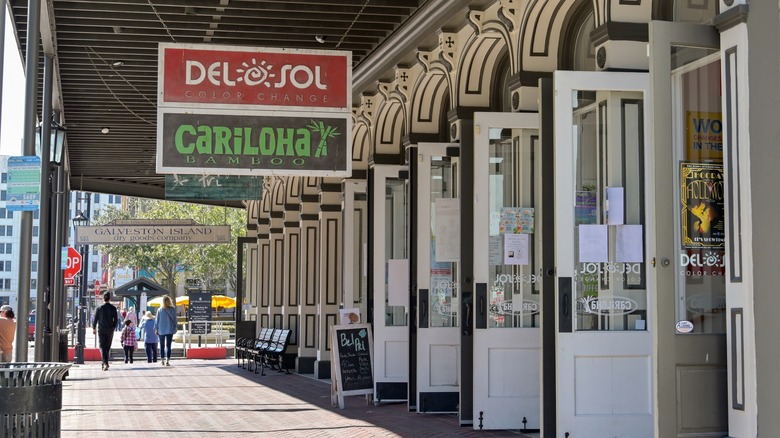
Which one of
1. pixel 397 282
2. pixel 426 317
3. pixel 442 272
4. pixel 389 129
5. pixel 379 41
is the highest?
pixel 379 41

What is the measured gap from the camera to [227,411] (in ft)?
41.8

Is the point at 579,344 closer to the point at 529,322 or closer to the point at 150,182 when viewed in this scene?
the point at 529,322

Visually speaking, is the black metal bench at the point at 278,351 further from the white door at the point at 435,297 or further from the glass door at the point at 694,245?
the glass door at the point at 694,245

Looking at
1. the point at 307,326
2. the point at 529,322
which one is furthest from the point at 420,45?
the point at 307,326

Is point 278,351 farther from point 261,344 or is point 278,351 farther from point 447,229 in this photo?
point 447,229

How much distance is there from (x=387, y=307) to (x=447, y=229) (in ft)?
7.22

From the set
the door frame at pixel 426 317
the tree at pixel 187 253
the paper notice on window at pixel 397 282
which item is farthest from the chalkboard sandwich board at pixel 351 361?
the tree at pixel 187 253

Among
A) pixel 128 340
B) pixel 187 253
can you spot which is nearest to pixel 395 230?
pixel 128 340

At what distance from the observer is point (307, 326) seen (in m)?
19.9

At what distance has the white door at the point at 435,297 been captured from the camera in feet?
38.7

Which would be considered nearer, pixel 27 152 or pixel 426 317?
pixel 27 152

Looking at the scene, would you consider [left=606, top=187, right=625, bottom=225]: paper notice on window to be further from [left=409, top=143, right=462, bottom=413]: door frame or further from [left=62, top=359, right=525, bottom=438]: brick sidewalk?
[left=409, top=143, right=462, bottom=413]: door frame

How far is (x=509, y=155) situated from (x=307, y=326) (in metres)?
10.4

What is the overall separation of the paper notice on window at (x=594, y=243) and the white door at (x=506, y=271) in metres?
2.06
